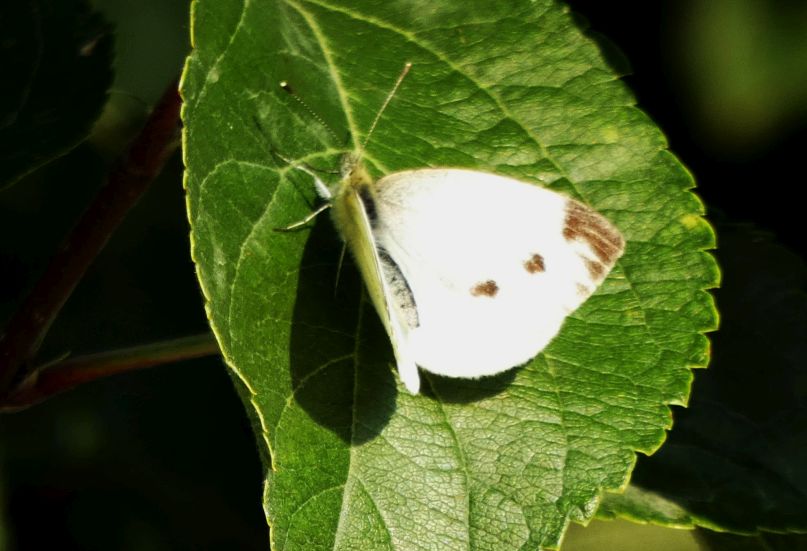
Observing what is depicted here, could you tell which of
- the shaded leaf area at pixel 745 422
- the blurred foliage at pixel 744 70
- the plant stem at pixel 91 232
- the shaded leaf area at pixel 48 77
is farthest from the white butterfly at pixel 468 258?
the blurred foliage at pixel 744 70

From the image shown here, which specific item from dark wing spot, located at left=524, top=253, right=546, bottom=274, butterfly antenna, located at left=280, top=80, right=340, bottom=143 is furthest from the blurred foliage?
butterfly antenna, located at left=280, top=80, right=340, bottom=143

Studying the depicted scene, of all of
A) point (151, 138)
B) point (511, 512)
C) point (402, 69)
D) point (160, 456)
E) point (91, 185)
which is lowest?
point (160, 456)

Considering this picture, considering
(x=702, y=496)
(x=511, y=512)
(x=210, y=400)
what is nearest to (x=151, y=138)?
(x=511, y=512)

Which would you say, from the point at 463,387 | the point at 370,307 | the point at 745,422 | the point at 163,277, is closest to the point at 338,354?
the point at 370,307

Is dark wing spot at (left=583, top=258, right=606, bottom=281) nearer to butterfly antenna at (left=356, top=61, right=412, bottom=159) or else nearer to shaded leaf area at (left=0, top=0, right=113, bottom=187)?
butterfly antenna at (left=356, top=61, right=412, bottom=159)

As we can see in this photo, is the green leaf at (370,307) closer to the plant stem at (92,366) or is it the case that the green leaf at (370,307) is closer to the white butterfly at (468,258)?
the white butterfly at (468,258)

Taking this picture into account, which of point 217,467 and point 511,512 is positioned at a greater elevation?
point 511,512

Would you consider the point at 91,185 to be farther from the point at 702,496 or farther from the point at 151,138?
the point at 702,496
